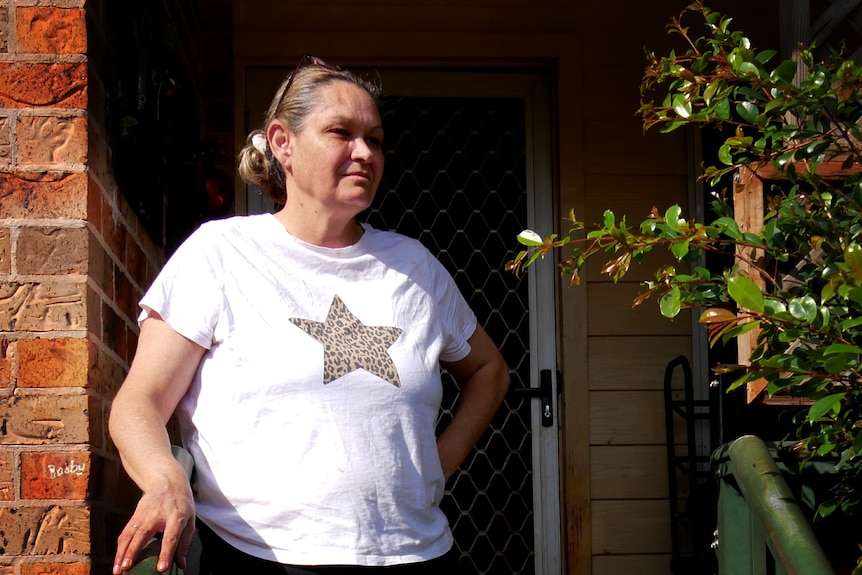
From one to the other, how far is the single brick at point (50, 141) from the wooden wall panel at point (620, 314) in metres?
2.22

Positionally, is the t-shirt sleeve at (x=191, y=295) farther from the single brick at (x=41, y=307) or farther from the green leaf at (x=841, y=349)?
the green leaf at (x=841, y=349)

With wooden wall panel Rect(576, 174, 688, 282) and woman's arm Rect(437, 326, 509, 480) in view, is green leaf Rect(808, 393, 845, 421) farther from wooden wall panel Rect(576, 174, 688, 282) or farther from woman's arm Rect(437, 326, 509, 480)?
wooden wall panel Rect(576, 174, 688, 282)

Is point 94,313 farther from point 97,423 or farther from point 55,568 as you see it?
point 55,568

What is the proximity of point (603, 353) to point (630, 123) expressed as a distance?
2.87ft

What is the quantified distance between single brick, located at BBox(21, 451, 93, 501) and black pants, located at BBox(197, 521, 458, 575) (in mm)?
319

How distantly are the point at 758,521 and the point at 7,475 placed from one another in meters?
1.47

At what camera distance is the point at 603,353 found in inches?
163

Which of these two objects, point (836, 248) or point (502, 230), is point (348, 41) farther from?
point (836, 248)

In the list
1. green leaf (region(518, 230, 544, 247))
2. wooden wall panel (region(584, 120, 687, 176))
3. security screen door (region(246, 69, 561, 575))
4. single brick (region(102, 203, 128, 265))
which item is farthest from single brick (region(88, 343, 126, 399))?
wooden wall panel (region(584, 120, 687, 176))

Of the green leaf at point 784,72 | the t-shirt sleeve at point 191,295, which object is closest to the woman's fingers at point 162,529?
the t-shirt sleeve at point 191,295

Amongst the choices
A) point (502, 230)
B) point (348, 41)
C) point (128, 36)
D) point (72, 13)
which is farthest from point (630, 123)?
point (72, 13)

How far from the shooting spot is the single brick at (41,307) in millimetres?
2324

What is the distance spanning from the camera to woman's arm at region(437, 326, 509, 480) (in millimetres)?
2471

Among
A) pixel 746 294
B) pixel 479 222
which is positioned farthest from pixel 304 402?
pixel 479 222
